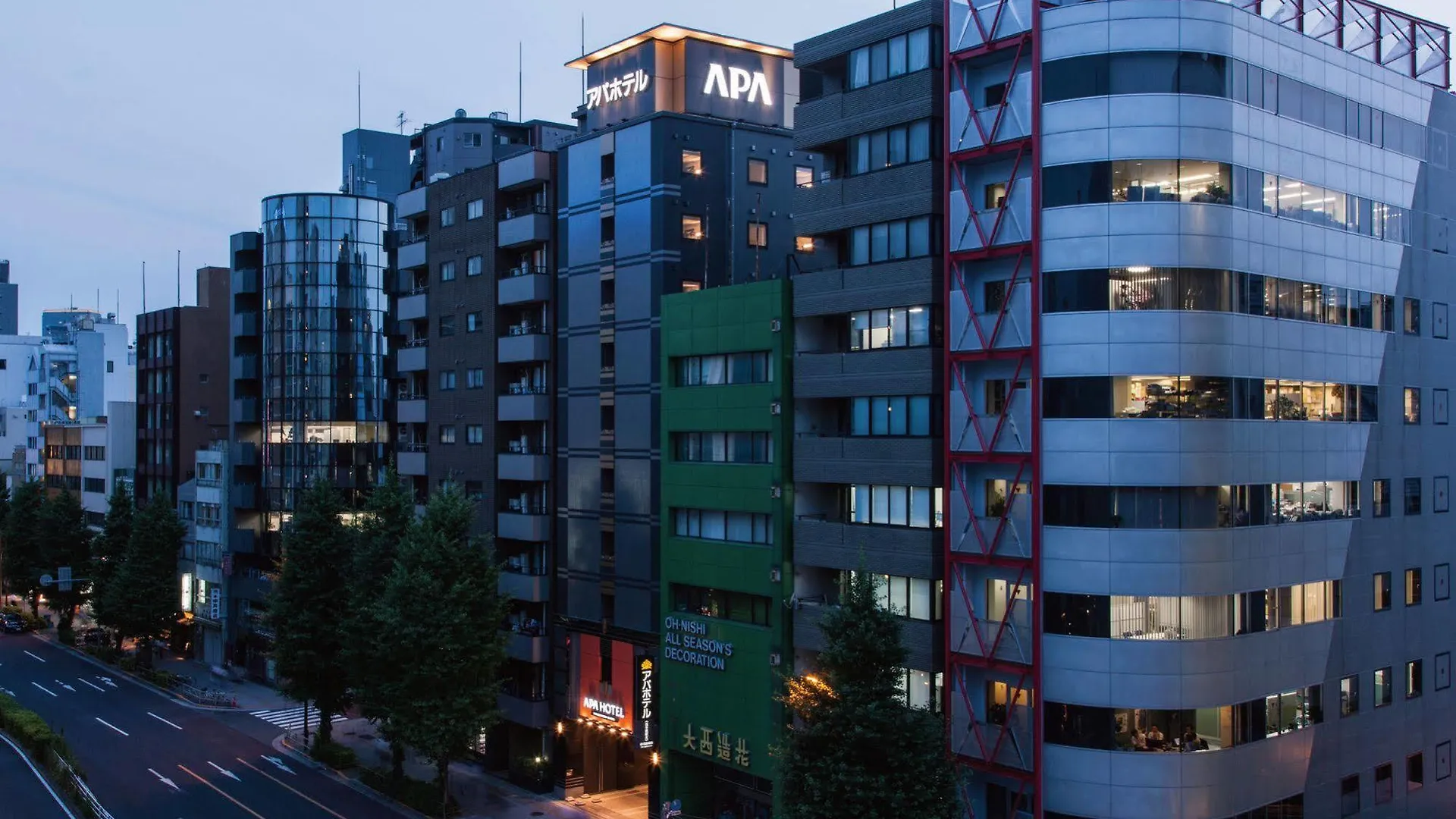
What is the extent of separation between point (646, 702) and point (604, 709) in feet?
12.7

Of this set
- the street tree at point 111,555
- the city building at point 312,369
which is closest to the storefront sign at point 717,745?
the city building at point 312,369

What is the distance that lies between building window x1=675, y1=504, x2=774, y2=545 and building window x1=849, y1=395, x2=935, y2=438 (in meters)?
6.65

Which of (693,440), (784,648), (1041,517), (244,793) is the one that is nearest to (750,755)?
(784,648)

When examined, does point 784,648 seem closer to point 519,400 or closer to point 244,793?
point 519,400

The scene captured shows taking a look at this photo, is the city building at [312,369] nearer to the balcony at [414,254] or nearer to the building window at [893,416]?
the balcony at [414,254]

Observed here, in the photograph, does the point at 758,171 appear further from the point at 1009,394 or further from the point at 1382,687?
the point at 1382,687

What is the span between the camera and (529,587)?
2704 inches

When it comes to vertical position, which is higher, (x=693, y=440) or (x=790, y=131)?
(x=790, y=131)

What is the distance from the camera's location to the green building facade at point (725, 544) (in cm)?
5253

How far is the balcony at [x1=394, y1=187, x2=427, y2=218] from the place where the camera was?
79.6 metres

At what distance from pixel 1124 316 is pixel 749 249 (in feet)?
86.1

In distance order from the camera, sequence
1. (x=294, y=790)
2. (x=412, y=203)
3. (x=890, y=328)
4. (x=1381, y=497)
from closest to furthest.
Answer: (x=890, y=328) < (x=1381, y=497) < (x=294, y=790) < (x=412, y=203)

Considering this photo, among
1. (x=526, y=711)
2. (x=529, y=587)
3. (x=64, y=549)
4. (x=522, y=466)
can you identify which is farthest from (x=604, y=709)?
(x=64, y=549)

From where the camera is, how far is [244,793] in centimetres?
6500
